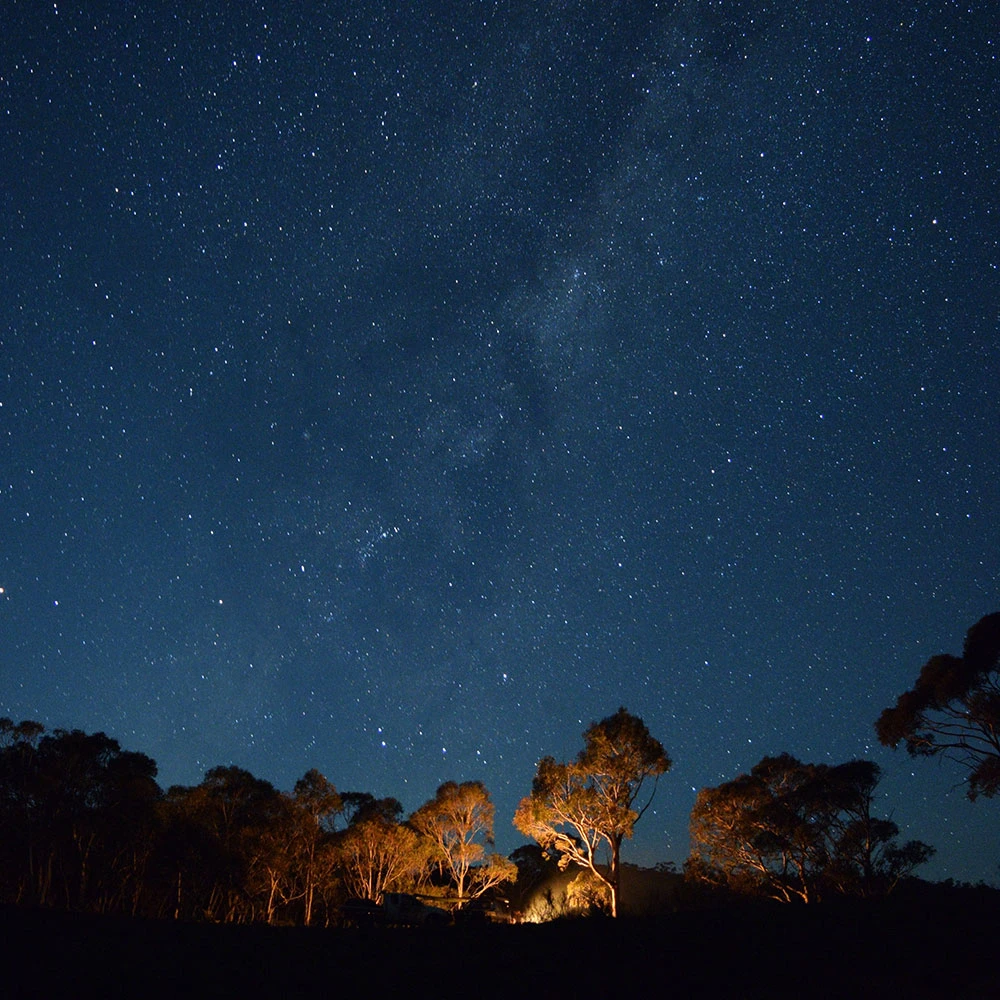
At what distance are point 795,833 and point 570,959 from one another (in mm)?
24101

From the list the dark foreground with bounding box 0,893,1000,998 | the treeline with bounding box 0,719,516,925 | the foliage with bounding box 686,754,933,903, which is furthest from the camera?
the treeline with bounding box 0,719,516,925

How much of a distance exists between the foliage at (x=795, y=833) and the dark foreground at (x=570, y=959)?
17.5m

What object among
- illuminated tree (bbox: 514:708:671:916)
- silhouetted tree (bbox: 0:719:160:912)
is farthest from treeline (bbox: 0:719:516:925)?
illuminated tree (bbox: 514:708:671:916)

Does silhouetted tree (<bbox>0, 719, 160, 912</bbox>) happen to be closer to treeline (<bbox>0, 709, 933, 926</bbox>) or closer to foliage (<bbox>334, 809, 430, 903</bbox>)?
treeline (<bbox>0, 709, 933, 926</bbox>)

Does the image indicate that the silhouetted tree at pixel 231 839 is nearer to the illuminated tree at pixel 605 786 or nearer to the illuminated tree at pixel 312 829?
the illuminated tree at pixel 312 829

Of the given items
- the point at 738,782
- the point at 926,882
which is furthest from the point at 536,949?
the point at 738,782

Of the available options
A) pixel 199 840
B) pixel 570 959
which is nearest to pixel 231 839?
pixel 199 840

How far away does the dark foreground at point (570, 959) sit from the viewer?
29.4 ft

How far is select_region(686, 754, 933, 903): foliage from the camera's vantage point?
29000mm

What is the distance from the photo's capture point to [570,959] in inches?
400

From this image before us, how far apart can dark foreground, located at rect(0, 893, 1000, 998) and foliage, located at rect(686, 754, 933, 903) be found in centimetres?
1755

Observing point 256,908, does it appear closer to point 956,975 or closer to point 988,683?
point 988,683

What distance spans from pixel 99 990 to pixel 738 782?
1161 inches

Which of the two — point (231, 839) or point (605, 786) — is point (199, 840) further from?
point (605, 786)
